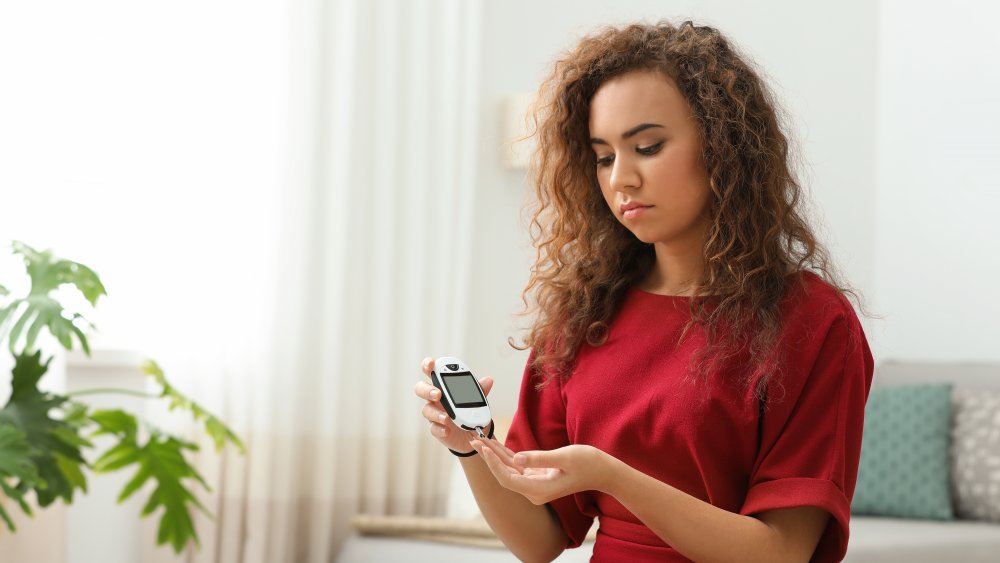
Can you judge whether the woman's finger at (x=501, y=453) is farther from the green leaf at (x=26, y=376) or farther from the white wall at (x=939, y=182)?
the white wall at (x=939, y=182)

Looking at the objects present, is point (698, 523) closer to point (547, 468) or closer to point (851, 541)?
Answer: point (547, 468)

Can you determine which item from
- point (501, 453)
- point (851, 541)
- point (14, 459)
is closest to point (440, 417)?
point (501, 453)

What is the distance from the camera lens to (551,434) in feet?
5.29

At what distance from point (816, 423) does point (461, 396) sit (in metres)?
0.42

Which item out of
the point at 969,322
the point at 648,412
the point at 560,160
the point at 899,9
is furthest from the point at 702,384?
the point at 899,9

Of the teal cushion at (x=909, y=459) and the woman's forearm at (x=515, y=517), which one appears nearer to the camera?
the woman's forearm at (x=515, y=517)

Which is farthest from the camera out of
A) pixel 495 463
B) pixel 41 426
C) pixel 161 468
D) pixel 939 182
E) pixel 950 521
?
pixel 939 182

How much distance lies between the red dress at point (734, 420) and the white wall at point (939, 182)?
2795 mm

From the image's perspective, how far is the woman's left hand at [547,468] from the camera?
4.19ft

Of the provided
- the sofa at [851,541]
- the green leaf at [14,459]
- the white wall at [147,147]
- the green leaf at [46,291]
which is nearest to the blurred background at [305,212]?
the white wall at [147,147]

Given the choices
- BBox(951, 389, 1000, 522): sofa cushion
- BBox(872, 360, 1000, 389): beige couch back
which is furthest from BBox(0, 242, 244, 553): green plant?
BBox(872, 360, 1000, 389): beige couch back

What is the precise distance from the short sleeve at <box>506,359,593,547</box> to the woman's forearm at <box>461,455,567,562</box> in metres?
0.02

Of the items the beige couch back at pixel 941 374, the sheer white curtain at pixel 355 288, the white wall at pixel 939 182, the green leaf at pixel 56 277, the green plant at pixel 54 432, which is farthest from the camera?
the white wall at pixel 939 182

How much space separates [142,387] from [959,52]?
9.75ft
